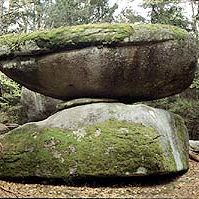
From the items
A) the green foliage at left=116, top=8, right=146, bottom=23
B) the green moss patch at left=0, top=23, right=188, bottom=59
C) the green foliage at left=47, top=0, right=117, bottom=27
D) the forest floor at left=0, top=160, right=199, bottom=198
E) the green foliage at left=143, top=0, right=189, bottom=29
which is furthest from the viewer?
the green foliage at left=47, top=0, right=117, bottom=27

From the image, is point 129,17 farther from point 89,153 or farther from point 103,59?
point 89,153

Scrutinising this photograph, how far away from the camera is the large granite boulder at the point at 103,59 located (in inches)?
322

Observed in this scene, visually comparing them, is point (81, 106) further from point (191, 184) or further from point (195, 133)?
point (195, 133)

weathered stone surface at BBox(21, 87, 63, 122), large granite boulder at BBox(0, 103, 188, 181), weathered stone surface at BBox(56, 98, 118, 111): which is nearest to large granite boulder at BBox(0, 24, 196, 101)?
weathered stone surface at BBox(56, 98, 118, 111)

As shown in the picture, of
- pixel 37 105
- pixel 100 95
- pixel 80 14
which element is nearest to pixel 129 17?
pixel 80 14

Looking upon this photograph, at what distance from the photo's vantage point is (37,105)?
548 inches

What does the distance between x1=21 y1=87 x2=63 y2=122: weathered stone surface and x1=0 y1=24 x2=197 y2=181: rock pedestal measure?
14.1 ft

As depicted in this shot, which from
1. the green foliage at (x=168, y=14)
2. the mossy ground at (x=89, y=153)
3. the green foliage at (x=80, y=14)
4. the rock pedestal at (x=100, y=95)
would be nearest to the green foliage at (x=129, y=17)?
the green foliage at (x=80, y=14)

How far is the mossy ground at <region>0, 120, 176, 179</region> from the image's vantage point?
7266 millimetres

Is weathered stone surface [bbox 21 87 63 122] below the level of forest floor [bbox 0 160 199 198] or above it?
below

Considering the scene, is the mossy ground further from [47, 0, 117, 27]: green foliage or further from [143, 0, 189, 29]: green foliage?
[47, 0, 117, 27]: green foliage

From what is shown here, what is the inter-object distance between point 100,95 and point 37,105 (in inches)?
226

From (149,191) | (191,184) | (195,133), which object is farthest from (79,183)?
(195,133)

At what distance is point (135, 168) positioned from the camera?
23.9ft
